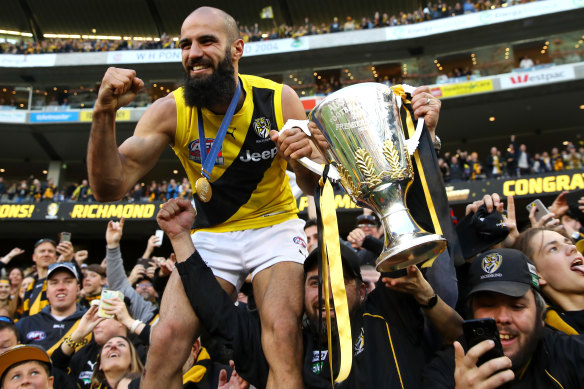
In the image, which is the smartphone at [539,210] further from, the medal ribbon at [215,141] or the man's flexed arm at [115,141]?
the man's flexed arm at [115,141]

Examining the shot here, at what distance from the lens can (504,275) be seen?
2232mm

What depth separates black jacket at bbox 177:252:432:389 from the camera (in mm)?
2328

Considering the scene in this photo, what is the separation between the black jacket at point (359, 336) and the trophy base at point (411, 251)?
0.71 meters

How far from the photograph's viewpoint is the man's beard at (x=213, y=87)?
2430 mm

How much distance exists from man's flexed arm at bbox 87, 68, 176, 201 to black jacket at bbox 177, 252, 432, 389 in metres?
0.50

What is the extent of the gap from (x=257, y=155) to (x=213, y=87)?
0.42 metres

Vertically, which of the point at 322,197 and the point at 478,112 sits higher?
the point at 478,112

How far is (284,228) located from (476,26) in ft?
73.5

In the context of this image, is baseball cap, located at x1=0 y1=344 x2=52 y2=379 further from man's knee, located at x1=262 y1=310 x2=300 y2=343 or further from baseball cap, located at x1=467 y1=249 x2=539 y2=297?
baseball cap, located at x1=467 y1=249 x2=539 y2=297

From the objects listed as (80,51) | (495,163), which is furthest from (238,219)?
(80,51)

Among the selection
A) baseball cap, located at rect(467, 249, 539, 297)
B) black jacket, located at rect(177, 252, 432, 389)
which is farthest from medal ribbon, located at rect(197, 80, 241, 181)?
baseball cap, located at rect(467, 249, 539, 297)

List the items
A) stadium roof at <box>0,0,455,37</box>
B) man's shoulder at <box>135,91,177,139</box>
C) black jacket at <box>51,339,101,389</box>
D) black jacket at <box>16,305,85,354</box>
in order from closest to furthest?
man's shoulder at <box>135,91,177,139</box>, black jacket at <box>51,339,101,389</box>, black jacket at <box>16,305,85,354</box>, stadium roof at <box>0,0,455,37</box>

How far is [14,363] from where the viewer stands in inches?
139

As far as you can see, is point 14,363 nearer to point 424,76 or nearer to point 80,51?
point 424,76
